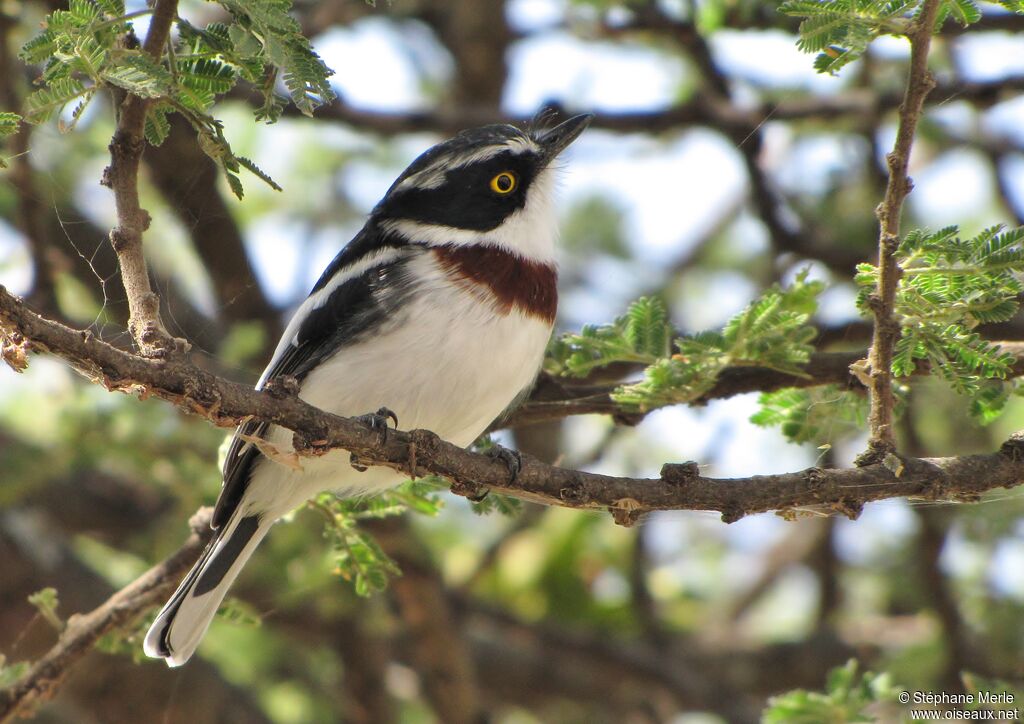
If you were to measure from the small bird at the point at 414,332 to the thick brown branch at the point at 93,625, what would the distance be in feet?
0.48

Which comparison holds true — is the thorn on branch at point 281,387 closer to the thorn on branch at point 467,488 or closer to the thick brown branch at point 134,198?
the thick brown branch at point 134,198

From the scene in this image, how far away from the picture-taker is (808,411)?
3.44 meters

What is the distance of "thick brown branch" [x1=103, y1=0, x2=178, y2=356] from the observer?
258cm

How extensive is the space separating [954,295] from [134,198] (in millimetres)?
2049

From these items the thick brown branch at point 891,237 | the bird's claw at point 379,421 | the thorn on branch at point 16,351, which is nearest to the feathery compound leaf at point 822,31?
the thick brown branch at point 891,237

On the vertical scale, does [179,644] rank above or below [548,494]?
below

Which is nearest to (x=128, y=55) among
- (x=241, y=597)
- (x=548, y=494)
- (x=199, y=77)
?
(x=199, y=77)

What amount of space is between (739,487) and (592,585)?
3.81 metres

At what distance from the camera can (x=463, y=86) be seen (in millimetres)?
7090

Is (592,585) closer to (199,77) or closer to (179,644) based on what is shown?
(179,644)

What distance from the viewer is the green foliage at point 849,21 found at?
2.45 meters

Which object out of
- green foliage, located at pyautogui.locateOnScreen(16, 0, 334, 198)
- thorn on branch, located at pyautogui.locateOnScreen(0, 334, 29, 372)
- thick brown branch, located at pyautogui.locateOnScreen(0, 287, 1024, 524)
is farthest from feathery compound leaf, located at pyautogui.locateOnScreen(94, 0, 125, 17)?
thick brown branch, located at pyautogui.locateOnScreen(0, 287, 1024, 524)

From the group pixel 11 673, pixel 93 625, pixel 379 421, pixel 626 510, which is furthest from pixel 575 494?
pixel 11 673

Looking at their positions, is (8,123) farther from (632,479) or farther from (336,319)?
→ (632,479)
